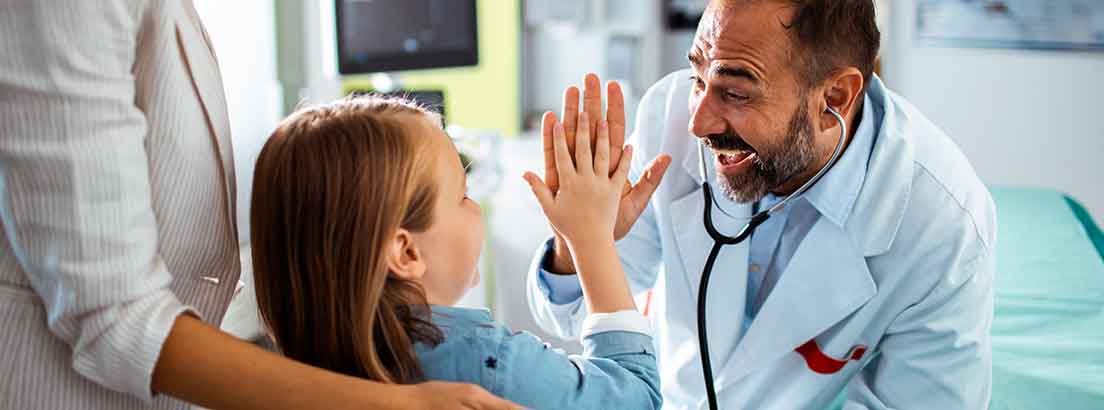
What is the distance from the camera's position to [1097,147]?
11.3 ft

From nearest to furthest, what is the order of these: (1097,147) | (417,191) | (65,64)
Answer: (65,64), (417,191), (1097,147)

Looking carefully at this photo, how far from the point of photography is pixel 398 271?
2.89ft

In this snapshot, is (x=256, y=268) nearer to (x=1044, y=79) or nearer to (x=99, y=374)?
(x=99, y=374)

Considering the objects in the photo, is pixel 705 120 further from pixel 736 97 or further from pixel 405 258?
pixel 405 258

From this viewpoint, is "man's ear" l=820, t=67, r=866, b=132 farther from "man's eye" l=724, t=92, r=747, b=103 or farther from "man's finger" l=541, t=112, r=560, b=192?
"man's finger" l=541, t=112, r=560, b=192

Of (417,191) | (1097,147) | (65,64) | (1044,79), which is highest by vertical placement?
(65,64)

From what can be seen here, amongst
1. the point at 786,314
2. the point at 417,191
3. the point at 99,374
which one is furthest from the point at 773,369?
the point at 99,374

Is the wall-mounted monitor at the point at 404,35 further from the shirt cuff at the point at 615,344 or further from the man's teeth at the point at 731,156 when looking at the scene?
the shirt cuff at the point at 615,344

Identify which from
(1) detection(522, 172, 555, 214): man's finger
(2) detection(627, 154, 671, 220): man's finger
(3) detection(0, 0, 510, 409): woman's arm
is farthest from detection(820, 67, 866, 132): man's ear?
(3) detection(0, 0, 510, 409): woman's arm

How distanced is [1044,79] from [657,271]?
2.56m

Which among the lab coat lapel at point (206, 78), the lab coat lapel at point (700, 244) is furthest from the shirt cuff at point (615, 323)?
the lab coat lapel at point (700, 244)

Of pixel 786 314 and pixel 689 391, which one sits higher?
pixel 786 314

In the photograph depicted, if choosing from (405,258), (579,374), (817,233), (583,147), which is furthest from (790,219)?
(405,258)

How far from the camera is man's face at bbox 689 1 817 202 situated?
1.23m
